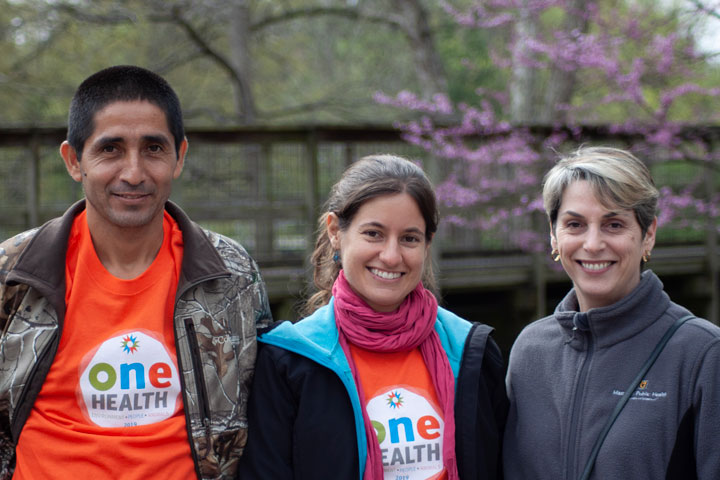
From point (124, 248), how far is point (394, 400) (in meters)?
0.99

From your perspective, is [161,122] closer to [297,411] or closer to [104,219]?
[104,219]

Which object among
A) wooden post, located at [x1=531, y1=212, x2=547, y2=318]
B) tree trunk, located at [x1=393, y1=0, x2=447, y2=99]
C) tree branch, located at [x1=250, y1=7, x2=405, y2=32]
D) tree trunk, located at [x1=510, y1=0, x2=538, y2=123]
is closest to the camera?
wooden post, located at [x1=531, y1=212, x2=547, y2=318]

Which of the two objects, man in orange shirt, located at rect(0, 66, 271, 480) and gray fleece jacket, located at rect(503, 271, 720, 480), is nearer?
gray fleece jacket, located at rect(503, 271, 720, 480)

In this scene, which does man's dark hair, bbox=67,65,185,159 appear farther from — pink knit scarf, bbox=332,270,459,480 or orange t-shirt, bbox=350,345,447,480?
orange t-shirt, bbox=350,345,447,480

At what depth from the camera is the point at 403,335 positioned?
7.50ft

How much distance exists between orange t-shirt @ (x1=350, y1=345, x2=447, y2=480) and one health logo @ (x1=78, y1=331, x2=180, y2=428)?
0.59 metres

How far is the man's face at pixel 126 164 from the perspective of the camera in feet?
7.27

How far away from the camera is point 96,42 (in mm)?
11445

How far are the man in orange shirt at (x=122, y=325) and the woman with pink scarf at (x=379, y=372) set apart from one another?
0.52ft

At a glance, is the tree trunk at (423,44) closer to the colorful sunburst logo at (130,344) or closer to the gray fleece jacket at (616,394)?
the gray fleece jacket at (616,394)

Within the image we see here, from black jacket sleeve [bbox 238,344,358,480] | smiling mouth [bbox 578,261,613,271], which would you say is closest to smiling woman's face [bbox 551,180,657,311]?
smiling mouth [bbox 578,261,613,271]

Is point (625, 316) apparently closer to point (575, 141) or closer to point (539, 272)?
point (539, 272)

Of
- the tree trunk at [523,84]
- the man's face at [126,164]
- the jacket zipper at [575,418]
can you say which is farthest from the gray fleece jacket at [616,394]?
the tree trunk at [523,84]

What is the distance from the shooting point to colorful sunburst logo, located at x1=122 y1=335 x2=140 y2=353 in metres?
2.16
